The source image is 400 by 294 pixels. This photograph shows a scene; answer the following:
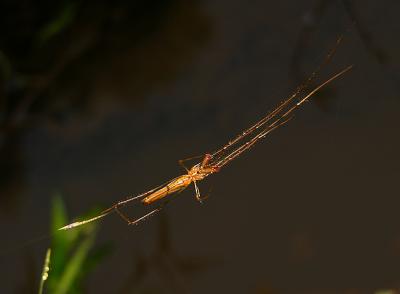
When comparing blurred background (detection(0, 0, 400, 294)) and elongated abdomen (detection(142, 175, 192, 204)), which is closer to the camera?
elongated abdomen (detection(142, 175, 192, 204))

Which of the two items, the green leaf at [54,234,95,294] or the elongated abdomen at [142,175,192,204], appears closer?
the elongated abdomen at [142,175,192,204]

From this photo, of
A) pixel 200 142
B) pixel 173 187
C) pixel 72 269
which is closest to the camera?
pixel 173 187

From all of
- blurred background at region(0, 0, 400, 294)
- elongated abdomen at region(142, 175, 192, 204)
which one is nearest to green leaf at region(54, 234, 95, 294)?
blurred background at region(0, 0, 400, 294)

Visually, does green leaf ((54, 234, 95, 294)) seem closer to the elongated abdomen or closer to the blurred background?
the blurred background

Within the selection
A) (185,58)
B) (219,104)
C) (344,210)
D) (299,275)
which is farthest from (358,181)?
(185,58)

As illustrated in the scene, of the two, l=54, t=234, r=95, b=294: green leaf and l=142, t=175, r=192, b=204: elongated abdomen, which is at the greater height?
l=54, t=234, r=95, b=294: green leaf

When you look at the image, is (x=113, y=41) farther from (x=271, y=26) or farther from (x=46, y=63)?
(x=271, y=26)

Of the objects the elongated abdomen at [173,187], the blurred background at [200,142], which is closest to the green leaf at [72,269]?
the blurred background at [200,142]

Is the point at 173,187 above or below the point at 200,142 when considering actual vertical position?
below

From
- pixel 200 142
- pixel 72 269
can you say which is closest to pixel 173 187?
pixel 72 269

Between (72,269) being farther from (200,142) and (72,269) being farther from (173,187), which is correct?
(173,187)
